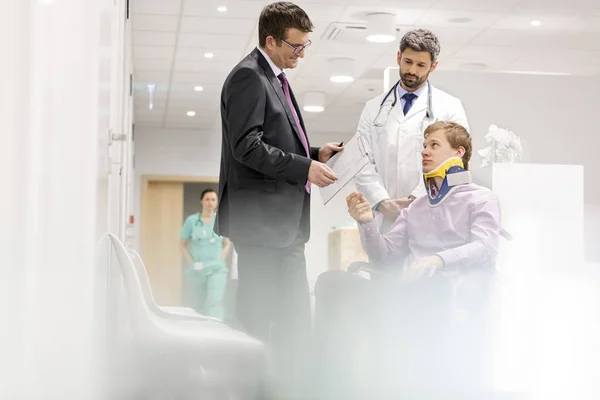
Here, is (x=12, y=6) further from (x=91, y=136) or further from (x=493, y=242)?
(x=493, y=242)

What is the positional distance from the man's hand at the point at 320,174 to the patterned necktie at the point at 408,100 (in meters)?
0.45

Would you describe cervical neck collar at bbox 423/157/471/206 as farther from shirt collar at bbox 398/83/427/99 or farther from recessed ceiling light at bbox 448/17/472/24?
recessed ceiling light at bbox 448/17/472/24

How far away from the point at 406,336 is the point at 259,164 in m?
0.46

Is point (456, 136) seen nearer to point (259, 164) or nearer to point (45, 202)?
point (259, 164)

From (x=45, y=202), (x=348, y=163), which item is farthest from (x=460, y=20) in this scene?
(x=45, y=202)

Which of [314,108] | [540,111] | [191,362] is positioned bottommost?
[191,362]

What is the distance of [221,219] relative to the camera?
1.71 metres

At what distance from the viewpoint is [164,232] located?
8.77 m

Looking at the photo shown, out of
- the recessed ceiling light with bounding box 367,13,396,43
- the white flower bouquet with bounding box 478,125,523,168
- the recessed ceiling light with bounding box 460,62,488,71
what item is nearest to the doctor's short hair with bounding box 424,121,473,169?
the white flower bouquet with bounding box 478,125,523,168

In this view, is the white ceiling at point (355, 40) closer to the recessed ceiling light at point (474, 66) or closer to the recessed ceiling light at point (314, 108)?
the recessed ceiling light at point (474, 66)

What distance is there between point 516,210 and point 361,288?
6.98 ft

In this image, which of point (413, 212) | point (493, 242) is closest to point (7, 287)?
point (493, 242)

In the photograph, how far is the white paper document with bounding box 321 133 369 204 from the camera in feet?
5.14

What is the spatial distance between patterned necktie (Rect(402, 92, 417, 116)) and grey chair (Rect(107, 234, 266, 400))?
2.35ft
